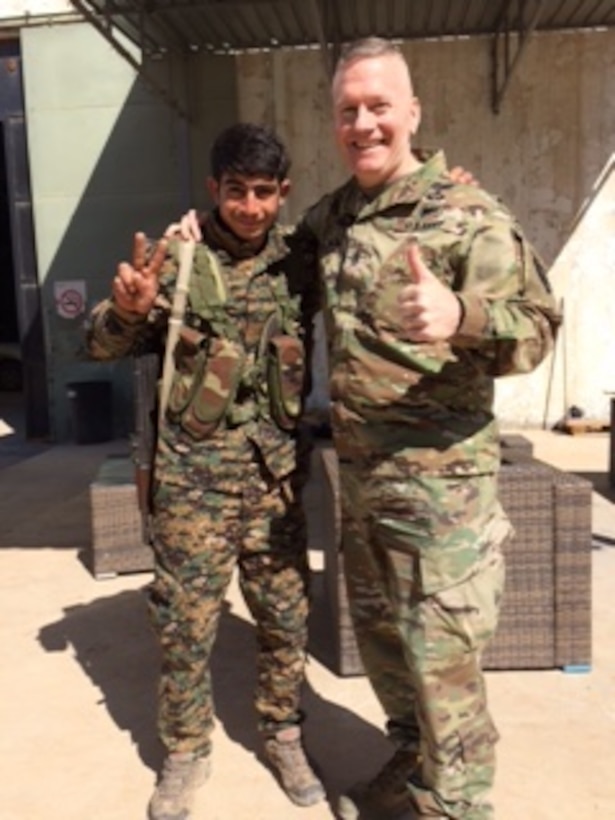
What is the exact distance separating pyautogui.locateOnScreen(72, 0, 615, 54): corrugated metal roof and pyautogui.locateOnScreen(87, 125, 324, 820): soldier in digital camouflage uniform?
261 inches

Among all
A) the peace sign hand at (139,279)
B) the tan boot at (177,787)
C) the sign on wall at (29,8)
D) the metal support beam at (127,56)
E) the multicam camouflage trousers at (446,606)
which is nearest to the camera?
the multicam camouflage trousers at (446,606)

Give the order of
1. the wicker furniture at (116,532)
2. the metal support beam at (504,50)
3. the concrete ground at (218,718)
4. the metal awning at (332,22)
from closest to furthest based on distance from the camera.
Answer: the concrete ground at (218,718) < the wicker furniture at (116,532) < the metal awning at (332,22) < the metal support beam at (504,50)

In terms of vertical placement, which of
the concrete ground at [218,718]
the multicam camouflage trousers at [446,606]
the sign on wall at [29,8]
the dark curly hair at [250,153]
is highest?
the sign on wall at [29,8]

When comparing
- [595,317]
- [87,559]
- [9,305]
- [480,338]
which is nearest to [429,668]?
[480,338]

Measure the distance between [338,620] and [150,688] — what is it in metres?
0.81

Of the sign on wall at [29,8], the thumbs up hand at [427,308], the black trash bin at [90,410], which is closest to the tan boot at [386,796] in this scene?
the thumbs up hand at [427,308]

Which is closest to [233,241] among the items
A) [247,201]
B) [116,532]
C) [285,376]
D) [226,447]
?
[247,201]

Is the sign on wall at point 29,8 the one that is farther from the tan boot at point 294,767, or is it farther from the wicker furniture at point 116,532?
the tan boot at point 294,767

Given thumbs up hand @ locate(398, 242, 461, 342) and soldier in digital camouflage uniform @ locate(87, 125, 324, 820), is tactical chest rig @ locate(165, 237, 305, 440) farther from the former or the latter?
thumbs up hand @ locate(398, 242, 461, 342)

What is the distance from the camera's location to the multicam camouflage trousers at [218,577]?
246 cm

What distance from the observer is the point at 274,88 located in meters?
9.84

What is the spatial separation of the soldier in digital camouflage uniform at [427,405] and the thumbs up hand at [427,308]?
207mm

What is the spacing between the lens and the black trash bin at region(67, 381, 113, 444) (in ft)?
32.7

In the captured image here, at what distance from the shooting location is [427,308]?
65.9 inches
